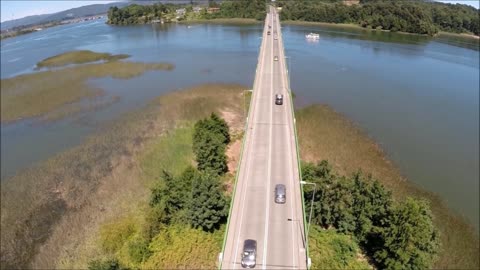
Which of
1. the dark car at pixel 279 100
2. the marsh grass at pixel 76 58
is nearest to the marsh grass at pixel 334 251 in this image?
the dark car at pixel 279 100

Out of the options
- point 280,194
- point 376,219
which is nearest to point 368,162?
point 376,219

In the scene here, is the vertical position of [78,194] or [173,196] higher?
[173,196]

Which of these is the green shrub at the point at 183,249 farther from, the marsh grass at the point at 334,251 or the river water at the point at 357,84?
the river water at the point at 357,84

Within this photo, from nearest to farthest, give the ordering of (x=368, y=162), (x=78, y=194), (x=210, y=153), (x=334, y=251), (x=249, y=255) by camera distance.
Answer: (x=249, y=255)
(x=334, y=251)
(x=78, y=194)
(x=210, y=153)
(x=368, y=162)

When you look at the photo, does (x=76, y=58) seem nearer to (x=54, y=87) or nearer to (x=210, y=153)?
(x=54, y=87)

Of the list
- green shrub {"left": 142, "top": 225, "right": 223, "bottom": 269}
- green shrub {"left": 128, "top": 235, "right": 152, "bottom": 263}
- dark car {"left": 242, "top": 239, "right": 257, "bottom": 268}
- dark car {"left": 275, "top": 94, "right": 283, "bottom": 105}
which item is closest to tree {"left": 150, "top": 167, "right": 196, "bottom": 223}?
green shrub {"left": 142, "top": 225, "right": 223, "bottom": 269}

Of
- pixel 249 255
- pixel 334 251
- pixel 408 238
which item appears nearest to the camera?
pixel 249 255

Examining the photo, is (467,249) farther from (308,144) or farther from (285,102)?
(285,102)
